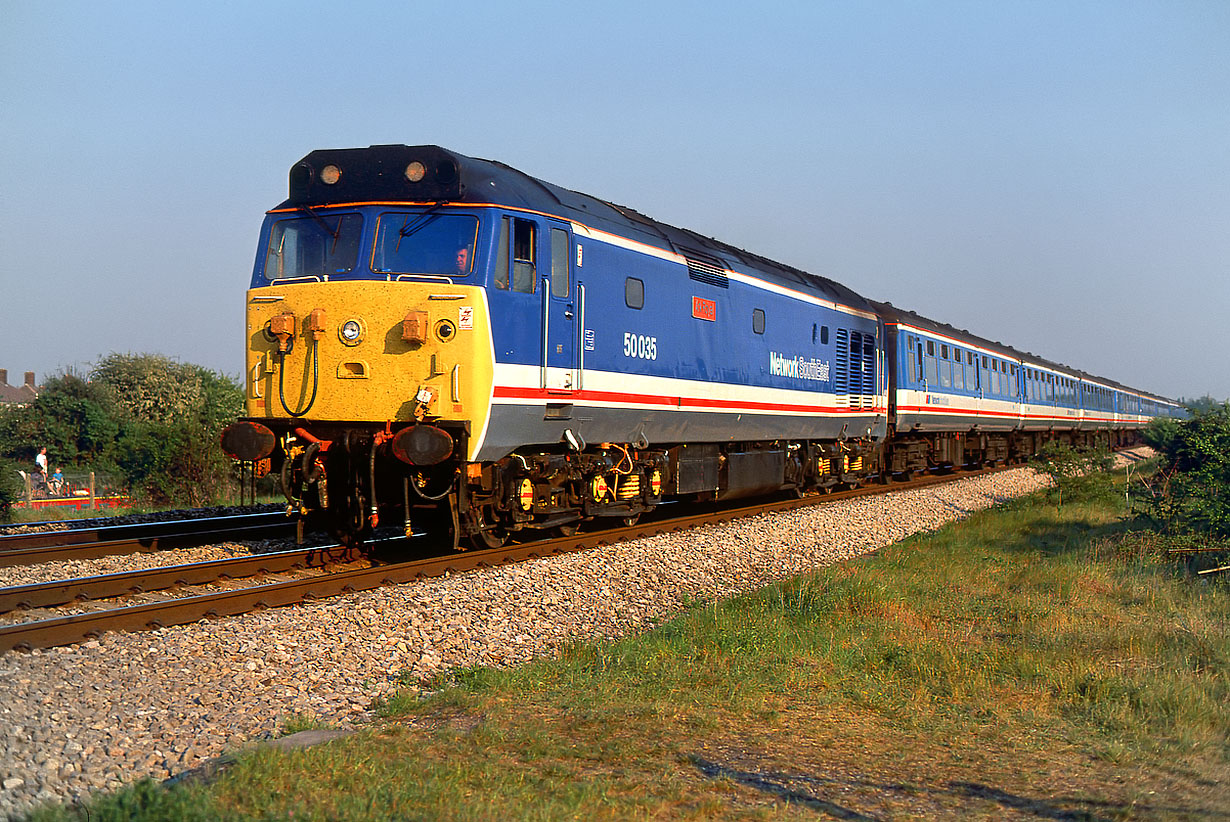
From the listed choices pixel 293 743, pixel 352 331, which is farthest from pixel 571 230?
pixel 293 743

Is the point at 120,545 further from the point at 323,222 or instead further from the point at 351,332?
the point at 323,222

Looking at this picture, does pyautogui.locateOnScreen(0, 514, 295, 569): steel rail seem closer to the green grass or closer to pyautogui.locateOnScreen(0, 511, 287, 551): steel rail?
pyautogui.locateOnScreen(0, 511, 287, 551): steel rail

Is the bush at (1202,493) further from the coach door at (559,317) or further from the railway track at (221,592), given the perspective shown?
the coach door at (559,317)

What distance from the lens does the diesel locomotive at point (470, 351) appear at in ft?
34.3

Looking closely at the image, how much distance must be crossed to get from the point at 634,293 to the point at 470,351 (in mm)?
3557

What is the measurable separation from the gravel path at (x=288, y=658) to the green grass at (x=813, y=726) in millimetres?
547

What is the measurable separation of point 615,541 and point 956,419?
18.0 metres

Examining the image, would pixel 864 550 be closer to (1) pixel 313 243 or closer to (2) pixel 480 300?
(2) pixel 480 300

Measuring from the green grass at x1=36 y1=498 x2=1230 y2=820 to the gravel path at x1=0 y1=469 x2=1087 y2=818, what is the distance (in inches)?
21.5

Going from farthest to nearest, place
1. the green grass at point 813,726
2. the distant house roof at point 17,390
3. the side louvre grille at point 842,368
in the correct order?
the distant house roof at point 17,390
the side louvre grille at point 842,368
the green grass at point 813,726

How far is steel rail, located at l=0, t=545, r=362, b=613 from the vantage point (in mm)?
9000

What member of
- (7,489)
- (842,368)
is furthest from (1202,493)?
(7,489)

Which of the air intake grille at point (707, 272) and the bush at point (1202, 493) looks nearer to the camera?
the bush at point (1202, 493)

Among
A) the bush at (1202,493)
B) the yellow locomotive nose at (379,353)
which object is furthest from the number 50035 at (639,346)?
the bush at (1202,493)
